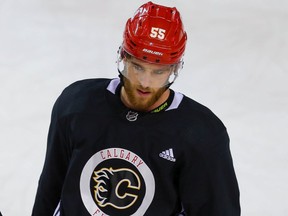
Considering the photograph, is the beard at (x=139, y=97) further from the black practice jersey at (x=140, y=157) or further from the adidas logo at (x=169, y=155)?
the adidas logo at (x=169, y=155)

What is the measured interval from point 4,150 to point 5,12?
1418 millimetres

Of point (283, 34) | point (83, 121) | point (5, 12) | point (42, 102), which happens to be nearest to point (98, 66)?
point (42, 102)

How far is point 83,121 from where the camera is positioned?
208 cm

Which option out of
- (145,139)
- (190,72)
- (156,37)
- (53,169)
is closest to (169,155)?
Answer: (145,139)

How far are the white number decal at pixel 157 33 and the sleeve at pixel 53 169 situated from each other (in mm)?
404

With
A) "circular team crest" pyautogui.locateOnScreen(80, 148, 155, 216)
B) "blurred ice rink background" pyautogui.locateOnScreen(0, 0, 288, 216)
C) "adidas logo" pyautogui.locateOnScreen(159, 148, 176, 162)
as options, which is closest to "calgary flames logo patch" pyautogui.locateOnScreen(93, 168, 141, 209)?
"circular team crest" pyautogui.locateOnScreen(80, 148, 155, 216)

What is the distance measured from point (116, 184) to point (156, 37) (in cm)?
45

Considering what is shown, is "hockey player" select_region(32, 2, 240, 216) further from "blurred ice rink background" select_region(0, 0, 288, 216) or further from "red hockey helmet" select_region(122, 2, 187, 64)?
"blurred ice rink background" select_region(0, 0, 288, 216)

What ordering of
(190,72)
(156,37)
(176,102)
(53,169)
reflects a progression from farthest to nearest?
(190,72), (53,169), (176,102), (156,37)

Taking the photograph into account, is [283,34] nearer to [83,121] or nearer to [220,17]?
[220,17]

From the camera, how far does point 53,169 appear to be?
2.25 metres

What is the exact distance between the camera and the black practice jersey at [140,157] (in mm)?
2002

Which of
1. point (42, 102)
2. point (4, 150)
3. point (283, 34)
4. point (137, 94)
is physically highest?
point (283, 34)

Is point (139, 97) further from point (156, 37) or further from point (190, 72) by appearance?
point (190, 72)
